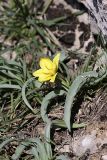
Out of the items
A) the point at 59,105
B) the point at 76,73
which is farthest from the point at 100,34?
the point at 59,105

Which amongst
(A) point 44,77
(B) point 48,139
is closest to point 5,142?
(B) point 48,139

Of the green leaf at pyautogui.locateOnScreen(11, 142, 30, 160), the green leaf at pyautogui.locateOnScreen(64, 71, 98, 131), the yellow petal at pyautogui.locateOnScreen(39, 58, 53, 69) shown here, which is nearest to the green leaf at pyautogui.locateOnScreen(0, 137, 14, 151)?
the green leaf at pyautogui.locateOnScreen(11, 142, 30, 160)

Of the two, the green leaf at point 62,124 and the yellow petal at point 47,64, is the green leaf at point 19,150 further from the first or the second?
the yellow petal at point 47,64

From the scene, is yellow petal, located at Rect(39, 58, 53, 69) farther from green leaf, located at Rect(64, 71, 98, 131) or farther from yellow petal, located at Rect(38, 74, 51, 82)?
green leaf, located at Rect(64, 71, 98, 131)

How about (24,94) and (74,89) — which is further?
(24,94)

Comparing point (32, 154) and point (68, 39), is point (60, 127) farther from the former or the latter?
point (68, 39)

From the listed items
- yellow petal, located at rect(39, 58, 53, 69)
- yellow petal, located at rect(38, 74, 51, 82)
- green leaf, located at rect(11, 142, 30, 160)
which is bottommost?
green leaf, located at rect(11, 142, 30, 160)

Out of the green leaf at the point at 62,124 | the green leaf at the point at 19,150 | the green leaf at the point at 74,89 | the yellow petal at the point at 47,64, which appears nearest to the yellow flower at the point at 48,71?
the yellow petal at the point at 47,64

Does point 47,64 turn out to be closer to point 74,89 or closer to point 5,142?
point 74,89
